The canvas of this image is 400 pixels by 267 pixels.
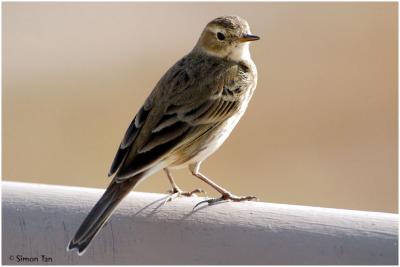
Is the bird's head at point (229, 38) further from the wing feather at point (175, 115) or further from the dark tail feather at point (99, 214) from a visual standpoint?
the dark tail feather at point (99, 214)

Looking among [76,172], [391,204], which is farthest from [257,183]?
[76,172]

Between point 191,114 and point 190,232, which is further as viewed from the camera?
point 191,114

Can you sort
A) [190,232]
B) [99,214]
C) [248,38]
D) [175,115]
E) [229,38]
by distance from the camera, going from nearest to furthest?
1. [190,232]
2. [99,214]
3. [175,115]
4. [248,38]
5. [229,38]

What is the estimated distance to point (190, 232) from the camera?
13.7ft

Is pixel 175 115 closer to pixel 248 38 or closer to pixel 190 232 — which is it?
pixel 248 38

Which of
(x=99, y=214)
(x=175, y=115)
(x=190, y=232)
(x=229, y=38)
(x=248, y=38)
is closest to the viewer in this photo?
(x=190, y=232)

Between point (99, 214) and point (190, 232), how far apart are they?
21.8 inches

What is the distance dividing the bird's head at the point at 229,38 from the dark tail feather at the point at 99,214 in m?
1.70

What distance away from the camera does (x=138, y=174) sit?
16.3 ft
